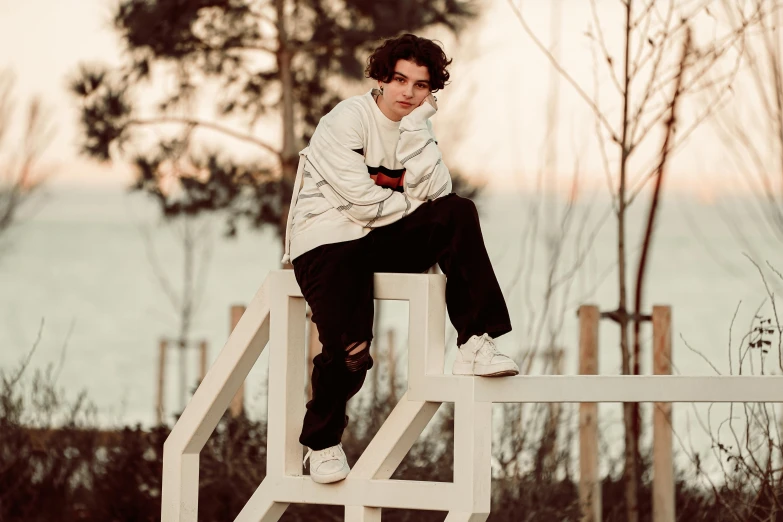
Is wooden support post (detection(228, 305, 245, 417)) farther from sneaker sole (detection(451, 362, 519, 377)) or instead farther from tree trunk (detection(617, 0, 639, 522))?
sneaker sole (detection(451, 362, 519, 377))

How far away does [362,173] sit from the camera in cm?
369

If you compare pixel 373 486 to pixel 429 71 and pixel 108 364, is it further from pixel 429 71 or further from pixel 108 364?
pixel 108 364

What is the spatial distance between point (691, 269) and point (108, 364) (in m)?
12.5

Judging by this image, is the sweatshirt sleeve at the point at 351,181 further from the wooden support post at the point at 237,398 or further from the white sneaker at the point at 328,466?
the wooden support post at the point at 237,398

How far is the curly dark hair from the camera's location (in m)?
3.71

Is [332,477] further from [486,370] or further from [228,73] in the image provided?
[228,73]

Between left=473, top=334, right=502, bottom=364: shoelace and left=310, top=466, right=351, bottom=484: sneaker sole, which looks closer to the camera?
left=473, top=334, right=502, bottom=364: shoelace

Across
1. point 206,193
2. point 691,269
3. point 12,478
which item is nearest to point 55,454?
point 12,478

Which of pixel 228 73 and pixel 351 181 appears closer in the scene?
pixel 351 181

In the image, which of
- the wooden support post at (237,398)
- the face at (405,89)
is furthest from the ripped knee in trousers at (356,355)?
the wooden support post at (237,398)

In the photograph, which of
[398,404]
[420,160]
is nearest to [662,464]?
[398,404]

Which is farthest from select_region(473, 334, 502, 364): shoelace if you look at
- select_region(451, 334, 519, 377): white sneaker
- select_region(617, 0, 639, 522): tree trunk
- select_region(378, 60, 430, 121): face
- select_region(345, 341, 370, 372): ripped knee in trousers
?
select_region(617, 0, 639, 522): tree trunk

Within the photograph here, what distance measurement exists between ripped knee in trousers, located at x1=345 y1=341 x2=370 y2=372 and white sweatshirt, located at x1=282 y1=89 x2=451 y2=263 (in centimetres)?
31

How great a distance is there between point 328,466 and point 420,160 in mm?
939
